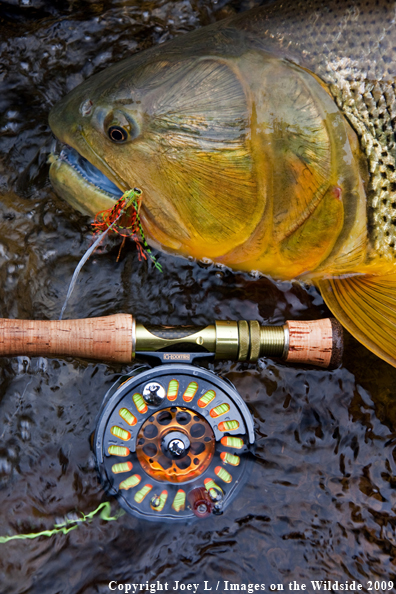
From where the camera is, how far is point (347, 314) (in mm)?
1950

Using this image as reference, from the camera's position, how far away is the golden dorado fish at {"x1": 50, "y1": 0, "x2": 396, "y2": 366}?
1609mm

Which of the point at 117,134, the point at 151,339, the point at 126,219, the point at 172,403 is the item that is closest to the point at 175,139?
the point at 117,134

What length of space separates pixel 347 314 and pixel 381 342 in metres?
0.14

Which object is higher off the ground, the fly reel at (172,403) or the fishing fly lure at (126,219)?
the fishing fly lure at (126,219)

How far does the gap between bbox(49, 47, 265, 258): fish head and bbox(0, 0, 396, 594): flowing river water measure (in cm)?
36

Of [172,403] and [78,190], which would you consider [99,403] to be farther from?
[78,190]

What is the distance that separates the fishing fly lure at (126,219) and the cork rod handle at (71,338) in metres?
0.32

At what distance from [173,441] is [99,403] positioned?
38cm

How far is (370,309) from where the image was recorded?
1.93 meters

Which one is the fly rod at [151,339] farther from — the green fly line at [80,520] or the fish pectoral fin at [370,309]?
the green fly line at [80,520]

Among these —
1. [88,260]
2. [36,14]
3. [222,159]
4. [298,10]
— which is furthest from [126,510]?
[36,14]

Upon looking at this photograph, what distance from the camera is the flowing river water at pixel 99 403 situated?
171 cm

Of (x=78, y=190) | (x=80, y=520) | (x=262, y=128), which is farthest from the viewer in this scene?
(x=78, y=190)

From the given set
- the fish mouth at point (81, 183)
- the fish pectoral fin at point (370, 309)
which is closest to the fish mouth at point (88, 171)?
the fish mouth at point (81, 183)
